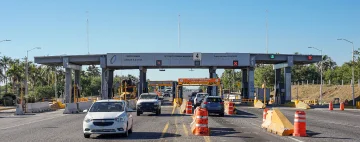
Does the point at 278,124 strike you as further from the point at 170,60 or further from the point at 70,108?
the point at 170,60

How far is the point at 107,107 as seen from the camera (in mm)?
18922

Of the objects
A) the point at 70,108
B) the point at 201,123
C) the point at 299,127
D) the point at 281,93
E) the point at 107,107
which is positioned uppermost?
the point at 107,107

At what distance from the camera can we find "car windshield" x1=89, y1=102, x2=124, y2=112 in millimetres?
18703

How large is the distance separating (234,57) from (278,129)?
44.0 m

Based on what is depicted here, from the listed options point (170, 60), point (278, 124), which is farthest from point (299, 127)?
point (170, 60)

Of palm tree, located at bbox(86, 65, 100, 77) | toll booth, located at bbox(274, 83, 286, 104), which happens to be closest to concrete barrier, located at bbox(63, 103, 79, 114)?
toll booth, located at bbox(274, 83, 286, 104)

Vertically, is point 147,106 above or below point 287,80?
below

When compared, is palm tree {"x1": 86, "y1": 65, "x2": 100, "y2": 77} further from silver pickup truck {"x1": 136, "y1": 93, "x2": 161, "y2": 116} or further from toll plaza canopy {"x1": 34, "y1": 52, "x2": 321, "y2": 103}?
silver pickup truck {"x1": 136, "y1": 93, "x2": 161, "y2": 116}

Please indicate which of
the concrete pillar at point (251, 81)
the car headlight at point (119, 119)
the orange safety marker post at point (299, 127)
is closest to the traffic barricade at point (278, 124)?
the orange safety marker post at point (299, 127)

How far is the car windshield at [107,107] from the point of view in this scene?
18703 millimetres

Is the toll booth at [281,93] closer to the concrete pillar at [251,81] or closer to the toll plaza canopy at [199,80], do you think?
the concrete pillar at [251,81]

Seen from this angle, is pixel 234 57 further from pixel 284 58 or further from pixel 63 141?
pixel 63 141

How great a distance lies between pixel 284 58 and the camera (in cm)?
Result: 6347

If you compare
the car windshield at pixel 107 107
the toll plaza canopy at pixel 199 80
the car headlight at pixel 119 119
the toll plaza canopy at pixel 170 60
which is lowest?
the car headlight at pixel 119 119
